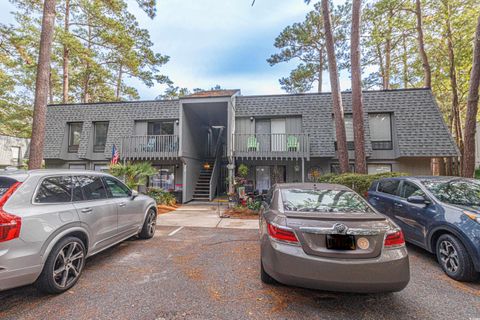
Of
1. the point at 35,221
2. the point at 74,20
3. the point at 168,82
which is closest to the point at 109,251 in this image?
the point at 35,221

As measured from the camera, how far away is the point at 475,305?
254 cm

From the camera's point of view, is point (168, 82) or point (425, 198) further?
point (168, 82)

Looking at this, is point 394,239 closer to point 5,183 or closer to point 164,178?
point 5,183

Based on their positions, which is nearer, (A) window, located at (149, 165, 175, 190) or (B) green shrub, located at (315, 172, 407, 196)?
(B) green shrub, located at (315, 172, 407, 196)

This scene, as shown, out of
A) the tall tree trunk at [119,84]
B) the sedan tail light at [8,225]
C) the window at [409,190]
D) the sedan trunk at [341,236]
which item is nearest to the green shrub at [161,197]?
the sedan tail light at [8,225]

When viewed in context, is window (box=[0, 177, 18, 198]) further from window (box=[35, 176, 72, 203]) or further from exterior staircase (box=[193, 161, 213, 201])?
exterior staircase (box=[193, 161, 213, 201])

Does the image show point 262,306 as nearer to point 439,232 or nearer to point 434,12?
point 439,232

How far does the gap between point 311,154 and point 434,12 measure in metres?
12.9

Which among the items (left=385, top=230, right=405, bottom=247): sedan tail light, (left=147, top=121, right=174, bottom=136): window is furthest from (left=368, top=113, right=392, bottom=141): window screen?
(left=147, top=121, right=174, bottom=136): window

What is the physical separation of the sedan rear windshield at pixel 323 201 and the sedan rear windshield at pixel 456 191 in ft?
6.35

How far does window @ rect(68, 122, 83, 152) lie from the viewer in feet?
45.6

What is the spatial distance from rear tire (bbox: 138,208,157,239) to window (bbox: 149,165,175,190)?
8060mm

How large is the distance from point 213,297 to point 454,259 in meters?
3.80

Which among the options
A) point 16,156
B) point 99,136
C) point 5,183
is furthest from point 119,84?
point 5,183
